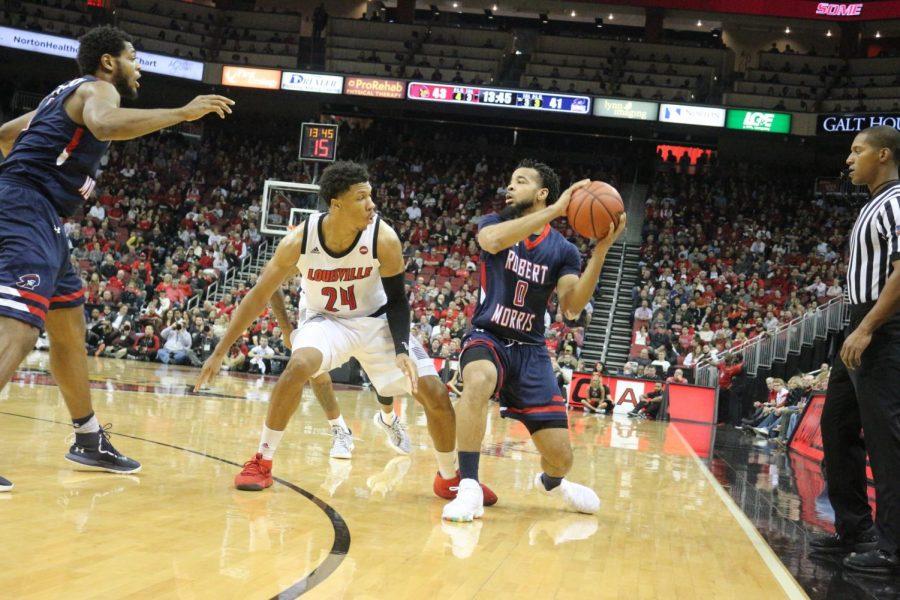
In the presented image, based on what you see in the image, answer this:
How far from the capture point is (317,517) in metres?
4.15

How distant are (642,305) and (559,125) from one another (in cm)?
839

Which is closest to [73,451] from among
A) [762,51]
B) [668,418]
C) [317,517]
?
[317,517]

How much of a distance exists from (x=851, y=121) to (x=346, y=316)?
22365 millimetres

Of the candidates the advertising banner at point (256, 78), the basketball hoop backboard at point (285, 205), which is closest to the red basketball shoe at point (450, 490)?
the basketball hoop backboard at point (285, 205)

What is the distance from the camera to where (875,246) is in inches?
171

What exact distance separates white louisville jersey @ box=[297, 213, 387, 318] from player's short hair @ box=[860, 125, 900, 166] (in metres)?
2.75

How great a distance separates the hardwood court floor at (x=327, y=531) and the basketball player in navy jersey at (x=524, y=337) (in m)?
0.35

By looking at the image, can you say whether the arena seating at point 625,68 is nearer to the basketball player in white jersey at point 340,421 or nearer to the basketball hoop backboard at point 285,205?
the basketball hoop backboard at point 285,205

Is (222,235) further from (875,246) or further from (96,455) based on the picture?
(875,246)

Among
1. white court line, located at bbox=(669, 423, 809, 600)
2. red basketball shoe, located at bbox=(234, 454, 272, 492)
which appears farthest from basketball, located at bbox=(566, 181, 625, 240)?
red basketball shoe, located at bbox=(234, 454, 272, 492)

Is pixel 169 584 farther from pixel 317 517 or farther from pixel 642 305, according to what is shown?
pixel 642 305

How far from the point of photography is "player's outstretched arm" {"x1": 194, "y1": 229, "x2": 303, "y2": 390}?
4.82 metres

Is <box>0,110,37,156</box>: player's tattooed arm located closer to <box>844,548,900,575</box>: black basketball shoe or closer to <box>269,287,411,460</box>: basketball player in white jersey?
<box>269,287,411,460</box>: basketball player in white jersey

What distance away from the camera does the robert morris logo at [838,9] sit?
2653 centimetres
